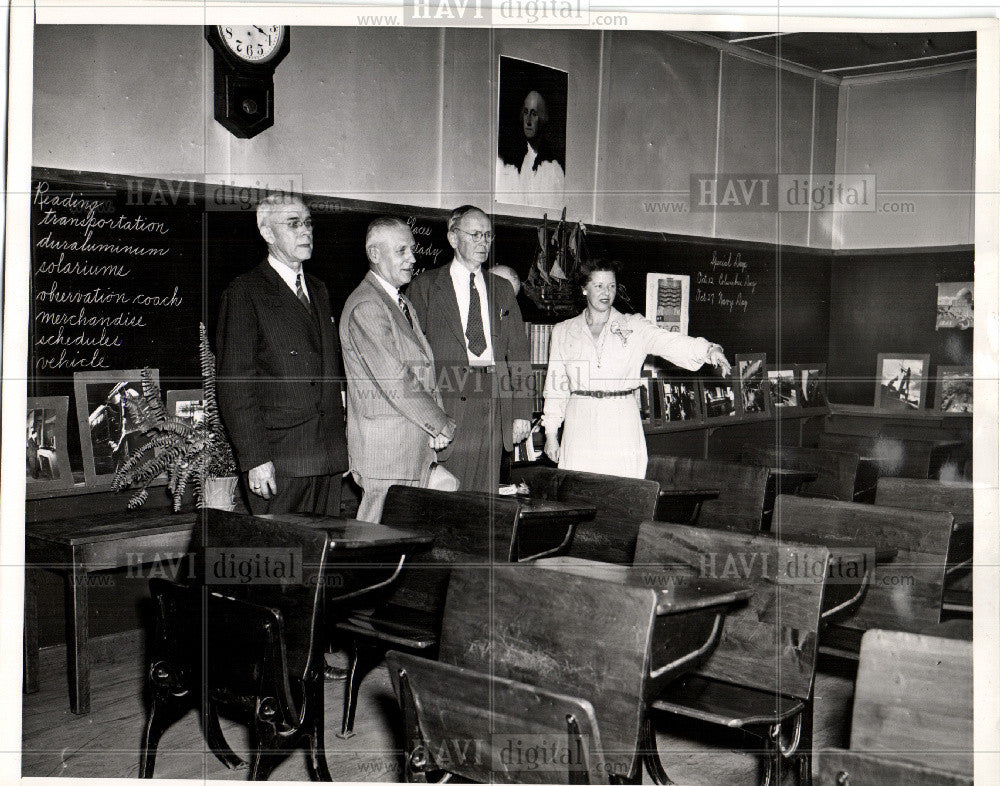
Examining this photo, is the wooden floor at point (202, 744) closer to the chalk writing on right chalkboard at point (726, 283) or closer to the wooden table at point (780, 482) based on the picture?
the wooden table at point (780, 482)

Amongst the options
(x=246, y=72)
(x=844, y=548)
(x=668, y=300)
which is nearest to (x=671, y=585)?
(x=844, y=548)

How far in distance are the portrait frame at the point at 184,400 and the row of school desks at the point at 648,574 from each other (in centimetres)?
46

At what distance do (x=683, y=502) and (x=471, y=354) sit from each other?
1223 millimetres

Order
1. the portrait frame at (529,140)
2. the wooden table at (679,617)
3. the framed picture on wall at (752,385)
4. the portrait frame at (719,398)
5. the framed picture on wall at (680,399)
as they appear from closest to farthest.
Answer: the wooden table at (679,617), the portrait frame at (529,140), the framed picture on wall at (680,399), the portrait frame at (719,398), the framed picture on wall at (752,385)

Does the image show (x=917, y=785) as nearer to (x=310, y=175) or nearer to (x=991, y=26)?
(x=991, y=26)

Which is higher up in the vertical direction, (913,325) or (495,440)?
(913,325)

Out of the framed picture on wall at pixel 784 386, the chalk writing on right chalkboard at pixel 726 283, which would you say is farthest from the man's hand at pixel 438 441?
the framed picture on wall at pixel 784 386

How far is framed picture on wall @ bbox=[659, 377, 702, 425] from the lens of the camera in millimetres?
6535

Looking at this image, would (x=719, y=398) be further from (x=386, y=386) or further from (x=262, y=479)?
(x=262, y=479)

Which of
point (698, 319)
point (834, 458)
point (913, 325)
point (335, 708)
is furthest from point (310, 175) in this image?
point (913, 325)

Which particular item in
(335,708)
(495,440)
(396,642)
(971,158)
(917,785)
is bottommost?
(335,708)

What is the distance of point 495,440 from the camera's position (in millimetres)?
4605

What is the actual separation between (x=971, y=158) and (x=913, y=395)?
5.98ft

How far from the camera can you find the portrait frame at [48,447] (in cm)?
379
